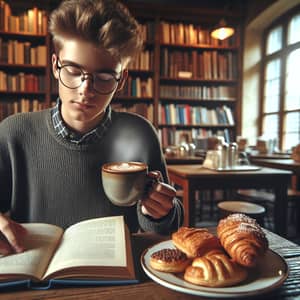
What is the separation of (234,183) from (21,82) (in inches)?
127

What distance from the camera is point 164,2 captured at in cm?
448

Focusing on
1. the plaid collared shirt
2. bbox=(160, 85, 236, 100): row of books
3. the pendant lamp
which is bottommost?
the plaid collared shirt

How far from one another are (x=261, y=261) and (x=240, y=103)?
4287mm

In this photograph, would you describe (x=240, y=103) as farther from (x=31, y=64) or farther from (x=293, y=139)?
(x=31, y=64)

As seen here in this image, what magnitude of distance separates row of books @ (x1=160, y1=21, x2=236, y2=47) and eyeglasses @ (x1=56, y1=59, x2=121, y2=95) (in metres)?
3.67

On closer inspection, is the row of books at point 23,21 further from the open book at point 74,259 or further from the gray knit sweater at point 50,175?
the open book at point 74,259

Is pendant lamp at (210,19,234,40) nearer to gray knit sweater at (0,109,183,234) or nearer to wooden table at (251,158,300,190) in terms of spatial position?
wooden table at (251,158,300,190)

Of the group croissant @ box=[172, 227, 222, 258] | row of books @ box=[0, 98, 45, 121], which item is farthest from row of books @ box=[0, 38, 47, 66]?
croissant @ box=[172, 227, 222, 258]

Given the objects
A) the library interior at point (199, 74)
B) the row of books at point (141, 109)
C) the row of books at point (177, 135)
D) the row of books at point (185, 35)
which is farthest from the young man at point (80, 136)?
the row of books at point (185, 35)

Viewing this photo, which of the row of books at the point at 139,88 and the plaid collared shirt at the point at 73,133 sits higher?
the row of books at the point at 139,88

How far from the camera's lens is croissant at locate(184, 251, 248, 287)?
0.44 m

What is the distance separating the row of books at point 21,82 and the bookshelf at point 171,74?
1cm

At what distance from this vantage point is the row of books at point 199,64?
423 cm

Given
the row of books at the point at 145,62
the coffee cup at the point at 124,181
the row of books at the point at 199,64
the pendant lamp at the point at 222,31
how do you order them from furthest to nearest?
the row of books at the point at 199,64, the row of books at the point at 145,62, the pendant lamp at the point at 222,31, the coffee cup at the point at 124,181
